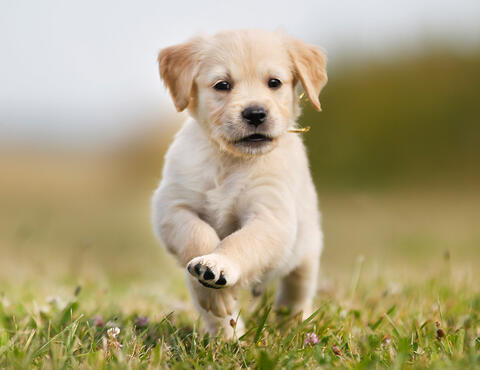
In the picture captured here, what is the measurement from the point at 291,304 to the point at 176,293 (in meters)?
1.06

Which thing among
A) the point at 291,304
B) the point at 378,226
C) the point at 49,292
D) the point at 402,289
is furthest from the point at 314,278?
the point at 378,226

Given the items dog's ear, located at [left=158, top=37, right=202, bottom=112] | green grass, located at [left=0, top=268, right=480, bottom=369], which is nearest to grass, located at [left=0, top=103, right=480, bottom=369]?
green grass, located at [left=0, top=268, right=480, bottom=369]

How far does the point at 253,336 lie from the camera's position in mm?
2990

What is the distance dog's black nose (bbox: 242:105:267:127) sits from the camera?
286 centimetres

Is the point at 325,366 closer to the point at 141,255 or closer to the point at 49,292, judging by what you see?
the point at 49,292

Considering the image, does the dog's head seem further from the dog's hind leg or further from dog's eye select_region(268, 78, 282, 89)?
the dog's hind leg

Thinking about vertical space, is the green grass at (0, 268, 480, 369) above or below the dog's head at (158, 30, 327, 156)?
below

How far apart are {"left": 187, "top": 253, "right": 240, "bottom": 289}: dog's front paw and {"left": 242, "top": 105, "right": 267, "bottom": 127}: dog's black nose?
72 cm

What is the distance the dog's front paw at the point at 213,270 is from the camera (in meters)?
2.41

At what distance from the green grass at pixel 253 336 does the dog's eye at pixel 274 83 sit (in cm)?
113

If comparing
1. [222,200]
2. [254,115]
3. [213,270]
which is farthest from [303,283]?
[213,270]

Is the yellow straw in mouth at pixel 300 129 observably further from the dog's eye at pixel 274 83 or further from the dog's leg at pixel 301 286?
the dog's leg at pixel 301 286

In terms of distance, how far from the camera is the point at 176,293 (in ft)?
14.7

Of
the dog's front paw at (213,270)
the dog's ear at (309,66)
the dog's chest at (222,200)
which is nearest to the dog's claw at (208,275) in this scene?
the dog's front paw at (213,270)
